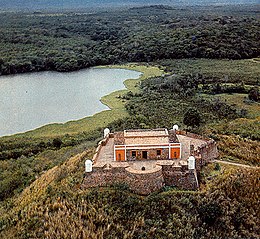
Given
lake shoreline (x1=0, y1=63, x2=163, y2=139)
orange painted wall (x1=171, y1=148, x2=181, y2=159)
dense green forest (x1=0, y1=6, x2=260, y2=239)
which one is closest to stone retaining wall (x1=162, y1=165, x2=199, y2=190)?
dense green forest (x1=0, y1=6, x2=260, y2=239)

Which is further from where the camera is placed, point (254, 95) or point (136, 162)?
point (254, 95)

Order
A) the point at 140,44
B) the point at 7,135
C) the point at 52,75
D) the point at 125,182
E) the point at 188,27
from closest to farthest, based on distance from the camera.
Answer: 1. the point at 125,182
2. the point at 7,135
3. the point at 52,75
4. the point at 140,44
5. the point at 188,27

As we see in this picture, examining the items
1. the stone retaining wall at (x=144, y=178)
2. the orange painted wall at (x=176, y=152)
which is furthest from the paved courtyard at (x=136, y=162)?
the stone retaining wall at (x=144, y=178)

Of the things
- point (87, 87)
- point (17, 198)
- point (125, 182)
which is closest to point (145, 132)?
point (125, 182)

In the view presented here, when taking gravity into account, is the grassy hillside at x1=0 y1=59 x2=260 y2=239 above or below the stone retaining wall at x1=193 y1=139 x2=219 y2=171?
below

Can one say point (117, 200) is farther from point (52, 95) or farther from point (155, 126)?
point (52, 95)

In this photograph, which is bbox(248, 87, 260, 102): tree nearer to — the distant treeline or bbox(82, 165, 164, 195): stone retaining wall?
the distant treeline

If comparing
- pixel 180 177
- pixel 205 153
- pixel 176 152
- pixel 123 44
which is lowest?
pixel 123 44

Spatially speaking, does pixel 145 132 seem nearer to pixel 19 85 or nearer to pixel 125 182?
pixel 125 182

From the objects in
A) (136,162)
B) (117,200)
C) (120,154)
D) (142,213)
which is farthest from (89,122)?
(142,213)
